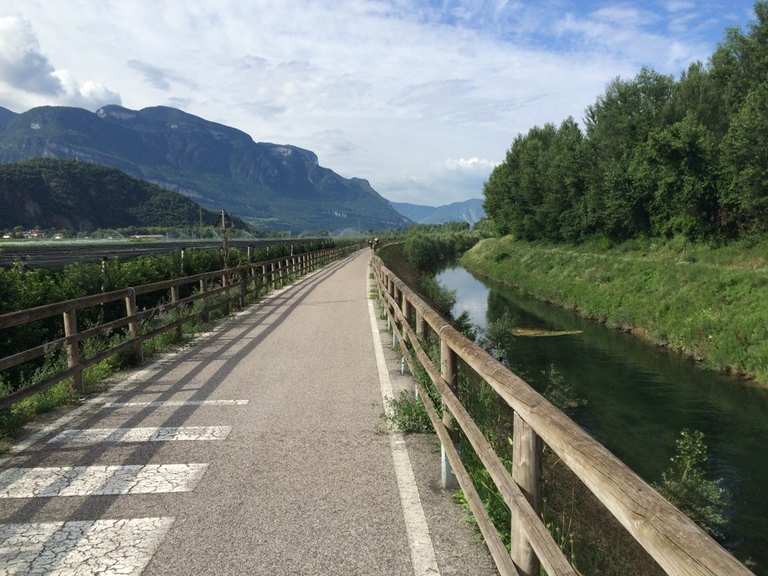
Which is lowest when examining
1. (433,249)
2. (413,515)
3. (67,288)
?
(433,249)

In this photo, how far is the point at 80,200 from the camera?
526ft

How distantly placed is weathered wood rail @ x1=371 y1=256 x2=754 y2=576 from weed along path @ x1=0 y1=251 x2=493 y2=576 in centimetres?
53

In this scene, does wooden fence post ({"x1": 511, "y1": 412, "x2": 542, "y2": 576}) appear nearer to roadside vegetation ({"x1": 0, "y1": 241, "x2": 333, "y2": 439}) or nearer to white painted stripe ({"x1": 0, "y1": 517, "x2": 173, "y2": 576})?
white painted stripe ({"x1": 0, "y1": 517, "x2": 173, "y2": 576})

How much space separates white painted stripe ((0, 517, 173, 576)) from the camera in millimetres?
3277

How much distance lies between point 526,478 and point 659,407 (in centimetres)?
1473

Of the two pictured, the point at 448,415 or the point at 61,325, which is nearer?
the point at 448,415

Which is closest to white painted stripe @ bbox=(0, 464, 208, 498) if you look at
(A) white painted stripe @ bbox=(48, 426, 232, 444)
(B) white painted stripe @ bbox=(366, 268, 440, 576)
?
(A) white painted stripe @ bbox=(48, 426, 232, 444)

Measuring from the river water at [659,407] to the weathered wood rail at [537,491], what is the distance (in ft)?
21.0

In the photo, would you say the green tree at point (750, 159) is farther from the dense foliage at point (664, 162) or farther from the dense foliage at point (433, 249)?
the dense foliage at point (433, 249)

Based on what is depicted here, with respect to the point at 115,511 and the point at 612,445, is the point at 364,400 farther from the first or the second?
the point at 612,445

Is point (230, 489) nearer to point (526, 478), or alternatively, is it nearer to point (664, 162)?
point (526, 478)

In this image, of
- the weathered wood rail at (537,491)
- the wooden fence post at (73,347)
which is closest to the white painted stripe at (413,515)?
the weathered wood rail at (537,491)

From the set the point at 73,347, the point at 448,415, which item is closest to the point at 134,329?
the point at 73,347

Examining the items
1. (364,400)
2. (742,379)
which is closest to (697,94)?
(742,379)
